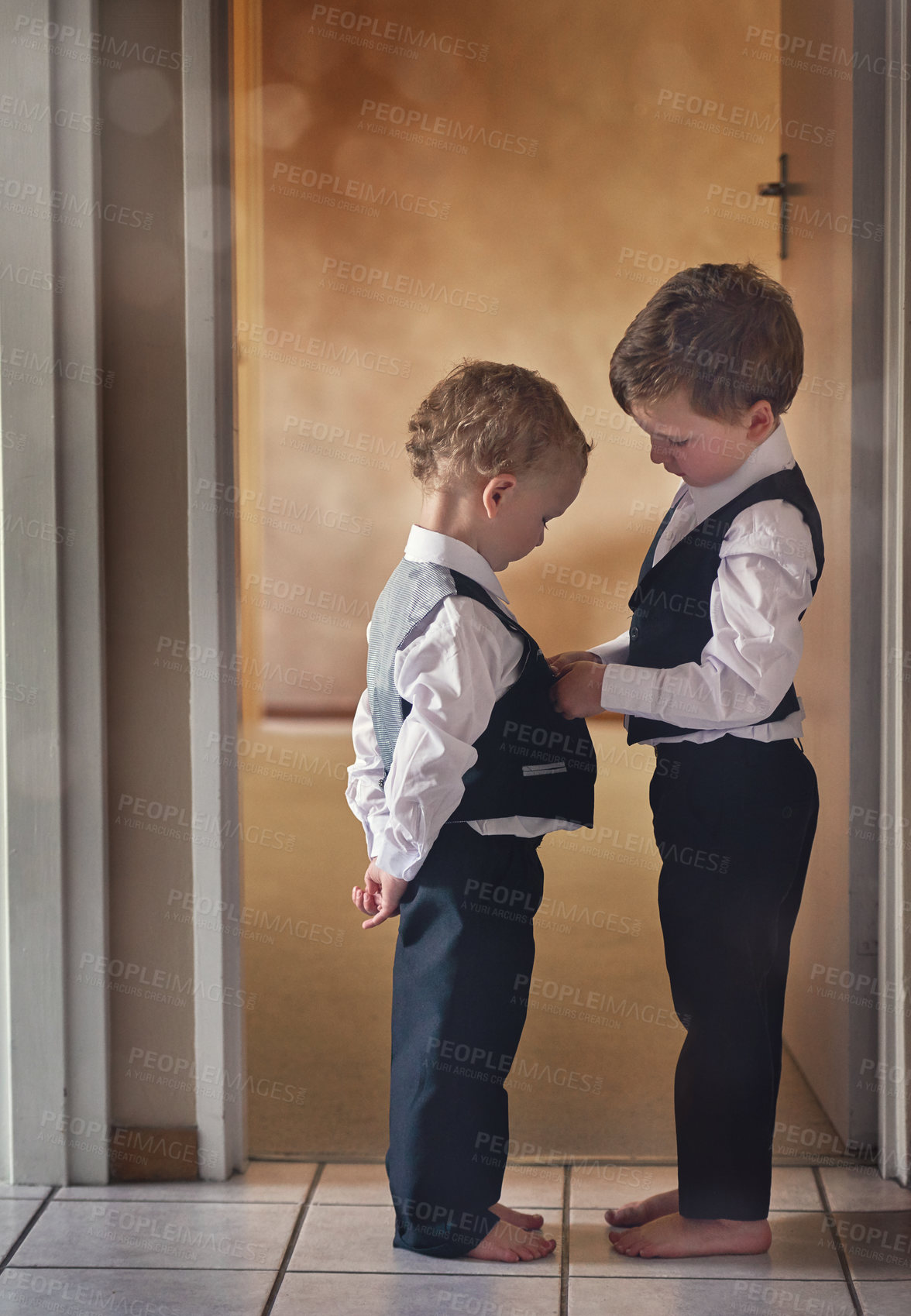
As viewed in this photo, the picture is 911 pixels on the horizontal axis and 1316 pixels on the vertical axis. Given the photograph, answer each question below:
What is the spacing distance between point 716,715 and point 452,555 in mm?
369

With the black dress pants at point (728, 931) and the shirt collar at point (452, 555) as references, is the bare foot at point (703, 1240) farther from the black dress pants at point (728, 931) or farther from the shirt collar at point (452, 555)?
the shirt collar at point (452, 555)

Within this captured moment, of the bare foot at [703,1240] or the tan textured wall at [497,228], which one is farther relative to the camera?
the tan textured wall at [497,228]

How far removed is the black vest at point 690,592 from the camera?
4.50 feet

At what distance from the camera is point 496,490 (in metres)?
1.38

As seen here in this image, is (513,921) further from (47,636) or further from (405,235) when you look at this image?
(405,235)

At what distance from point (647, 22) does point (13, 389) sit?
3850mm

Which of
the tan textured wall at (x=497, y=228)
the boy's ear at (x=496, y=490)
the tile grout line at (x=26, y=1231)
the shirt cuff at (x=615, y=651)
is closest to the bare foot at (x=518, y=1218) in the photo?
the tile grout line at (x=26, y=1231)

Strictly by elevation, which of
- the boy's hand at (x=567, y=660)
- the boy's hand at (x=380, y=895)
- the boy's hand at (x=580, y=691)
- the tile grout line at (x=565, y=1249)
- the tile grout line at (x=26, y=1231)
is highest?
the boy's hand at (x=567, y=660)

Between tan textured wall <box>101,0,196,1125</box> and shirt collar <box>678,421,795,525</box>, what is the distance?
2.40 ft

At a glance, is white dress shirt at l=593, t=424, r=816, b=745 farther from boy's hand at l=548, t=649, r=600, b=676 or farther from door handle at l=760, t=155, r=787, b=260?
door handle at l=760, t=155, r=787, b=260

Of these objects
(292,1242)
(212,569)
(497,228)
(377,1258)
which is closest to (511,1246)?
(377,1258)

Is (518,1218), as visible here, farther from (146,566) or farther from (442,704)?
(146,566)

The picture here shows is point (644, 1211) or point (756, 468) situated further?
point (644, 1211)

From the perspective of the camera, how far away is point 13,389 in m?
1.55
